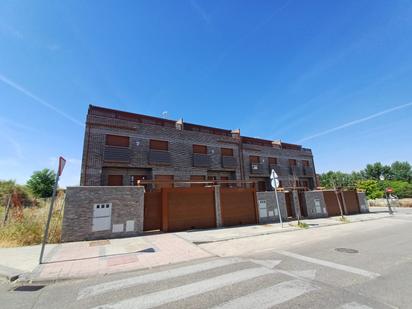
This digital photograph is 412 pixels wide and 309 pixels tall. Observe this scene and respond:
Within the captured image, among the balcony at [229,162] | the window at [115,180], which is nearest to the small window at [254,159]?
the balcony at [229,162]

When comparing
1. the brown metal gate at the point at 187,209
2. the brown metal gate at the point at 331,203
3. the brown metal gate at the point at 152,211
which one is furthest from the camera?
the brown metal gate at the point at 331,203

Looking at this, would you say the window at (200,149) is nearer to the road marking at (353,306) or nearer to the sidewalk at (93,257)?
the sidewalk at (93,257)

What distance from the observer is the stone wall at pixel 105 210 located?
30.6ft

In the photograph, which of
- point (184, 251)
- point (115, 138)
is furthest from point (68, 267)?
point (115, 138)

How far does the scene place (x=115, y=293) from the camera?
3959mm

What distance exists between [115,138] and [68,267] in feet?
40.4

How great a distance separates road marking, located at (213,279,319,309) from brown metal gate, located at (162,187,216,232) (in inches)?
321

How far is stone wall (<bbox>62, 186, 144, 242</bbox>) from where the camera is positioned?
367 inches

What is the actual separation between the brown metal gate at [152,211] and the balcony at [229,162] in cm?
1032

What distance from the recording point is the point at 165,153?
18078mm

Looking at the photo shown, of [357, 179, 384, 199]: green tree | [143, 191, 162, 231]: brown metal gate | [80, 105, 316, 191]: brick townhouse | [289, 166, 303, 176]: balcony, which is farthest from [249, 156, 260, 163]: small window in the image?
[357, 179, 384, 199]: green tree

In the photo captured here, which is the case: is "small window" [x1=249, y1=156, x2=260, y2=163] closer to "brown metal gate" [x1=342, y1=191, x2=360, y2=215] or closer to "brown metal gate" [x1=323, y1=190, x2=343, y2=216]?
"brown metal gate" [x1=323, y1=190, x2=343, y2=216]

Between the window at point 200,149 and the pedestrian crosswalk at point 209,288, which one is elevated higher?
the window at point 200,149

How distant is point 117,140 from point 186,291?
48.5ft
